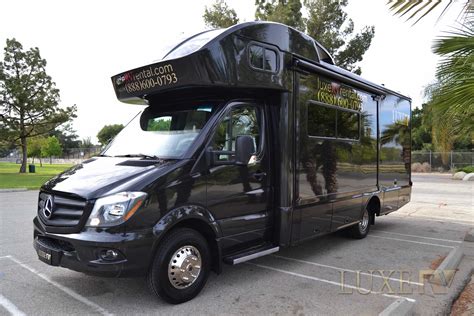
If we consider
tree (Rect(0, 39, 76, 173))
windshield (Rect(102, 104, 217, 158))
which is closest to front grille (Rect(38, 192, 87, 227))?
windshield (Rect(102, 104, 217, 158))

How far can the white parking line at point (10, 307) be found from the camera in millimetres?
4168

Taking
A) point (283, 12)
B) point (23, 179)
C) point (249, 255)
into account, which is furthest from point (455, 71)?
point (23, 179)

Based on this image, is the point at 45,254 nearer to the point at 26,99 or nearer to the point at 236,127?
the point at 236,127

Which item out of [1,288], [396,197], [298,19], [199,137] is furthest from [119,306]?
→ [298,19]

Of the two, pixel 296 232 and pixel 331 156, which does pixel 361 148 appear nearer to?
pixel 331 156

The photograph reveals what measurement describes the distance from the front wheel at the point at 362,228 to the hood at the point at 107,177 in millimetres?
4980

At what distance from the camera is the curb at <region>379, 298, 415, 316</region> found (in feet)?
12.8

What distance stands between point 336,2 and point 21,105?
85.0 ft

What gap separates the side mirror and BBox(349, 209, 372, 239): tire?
13.6 feet

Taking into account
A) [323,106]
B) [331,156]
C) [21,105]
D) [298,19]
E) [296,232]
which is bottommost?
[296,232]

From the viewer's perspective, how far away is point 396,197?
9.52 metres

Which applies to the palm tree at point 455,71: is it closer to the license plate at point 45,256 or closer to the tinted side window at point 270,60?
the tinted side window at point 270,60

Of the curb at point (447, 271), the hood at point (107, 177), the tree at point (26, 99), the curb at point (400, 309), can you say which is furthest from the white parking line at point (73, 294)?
the tree at point (26, 99)

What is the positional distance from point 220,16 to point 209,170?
22.3m
